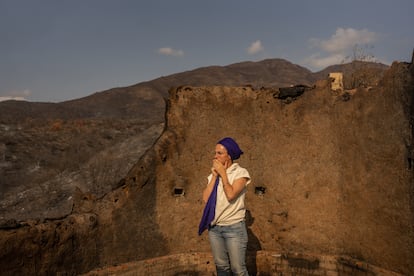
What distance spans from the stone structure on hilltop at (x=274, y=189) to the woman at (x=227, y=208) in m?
1.63

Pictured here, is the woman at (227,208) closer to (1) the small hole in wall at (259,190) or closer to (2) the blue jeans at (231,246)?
(2) the blue jeans at (231,246)

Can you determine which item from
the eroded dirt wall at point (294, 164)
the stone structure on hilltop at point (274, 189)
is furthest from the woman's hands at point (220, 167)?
the eroded dirt wall at point (294, 164)

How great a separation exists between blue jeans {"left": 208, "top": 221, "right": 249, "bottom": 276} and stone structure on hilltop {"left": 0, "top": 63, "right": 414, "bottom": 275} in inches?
63.9

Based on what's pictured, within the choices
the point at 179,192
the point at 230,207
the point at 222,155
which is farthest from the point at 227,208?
the point at 179,192

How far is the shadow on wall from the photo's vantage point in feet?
16.2

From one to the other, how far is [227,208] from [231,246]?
349 mm

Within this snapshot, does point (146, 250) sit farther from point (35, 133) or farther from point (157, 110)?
point (157, 110)

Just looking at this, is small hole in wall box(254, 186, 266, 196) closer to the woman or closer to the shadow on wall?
the shadow on wall

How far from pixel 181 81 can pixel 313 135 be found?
3915 cm

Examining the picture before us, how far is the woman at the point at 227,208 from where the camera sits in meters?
3.20

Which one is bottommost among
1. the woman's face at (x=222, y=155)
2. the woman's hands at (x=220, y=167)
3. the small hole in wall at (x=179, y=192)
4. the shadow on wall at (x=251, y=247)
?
the shadow on wall at (x=251, y=247)

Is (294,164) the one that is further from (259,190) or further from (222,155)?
(222,155)

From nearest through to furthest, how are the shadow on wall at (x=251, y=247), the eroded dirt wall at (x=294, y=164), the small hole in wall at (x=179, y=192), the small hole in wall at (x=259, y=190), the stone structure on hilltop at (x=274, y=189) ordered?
the stone structure on hilltop at (x=274, y=189)
the eroded dirt wall at (x=294, y=164)
the shadow on wall at (x=251, y=247)
the small hole in wall at (x=179, y=192)
the small hole in wall at (x=259, y=190)

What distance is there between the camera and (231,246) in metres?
3.23
